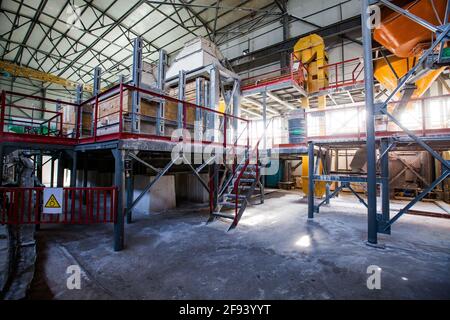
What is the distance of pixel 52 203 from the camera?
394cm

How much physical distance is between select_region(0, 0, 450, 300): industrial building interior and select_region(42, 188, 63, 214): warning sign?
0.07 feet

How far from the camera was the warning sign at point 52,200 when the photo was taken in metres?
3.92

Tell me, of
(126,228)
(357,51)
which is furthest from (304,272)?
(357,51)

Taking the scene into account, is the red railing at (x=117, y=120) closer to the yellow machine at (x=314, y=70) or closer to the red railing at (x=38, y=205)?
the red railing at (x=38, y=205)

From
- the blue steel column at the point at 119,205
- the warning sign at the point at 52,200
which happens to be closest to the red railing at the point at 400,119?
the blue steel column at the point at 119,205

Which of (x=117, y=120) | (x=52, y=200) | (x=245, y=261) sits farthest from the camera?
(x=117, y=120)

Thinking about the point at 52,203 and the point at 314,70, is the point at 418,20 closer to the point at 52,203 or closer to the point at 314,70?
the point at 314,70

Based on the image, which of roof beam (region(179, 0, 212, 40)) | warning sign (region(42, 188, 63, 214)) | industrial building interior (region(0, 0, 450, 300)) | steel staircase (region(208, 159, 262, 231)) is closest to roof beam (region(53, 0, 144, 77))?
industrial building interior (region(0, 0, 450, 300))

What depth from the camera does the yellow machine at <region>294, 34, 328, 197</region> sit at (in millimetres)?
10836

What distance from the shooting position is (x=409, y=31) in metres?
4.85

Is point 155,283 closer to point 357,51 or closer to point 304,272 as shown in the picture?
point 304,272

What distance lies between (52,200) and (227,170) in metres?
5.08

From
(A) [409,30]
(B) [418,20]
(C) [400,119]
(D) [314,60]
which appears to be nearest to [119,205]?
(B) [418,20]
